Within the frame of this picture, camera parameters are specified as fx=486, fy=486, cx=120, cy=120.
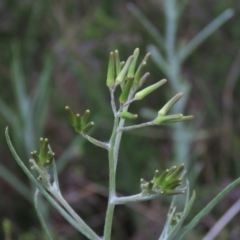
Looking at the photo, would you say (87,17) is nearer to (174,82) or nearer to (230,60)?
(230,60)

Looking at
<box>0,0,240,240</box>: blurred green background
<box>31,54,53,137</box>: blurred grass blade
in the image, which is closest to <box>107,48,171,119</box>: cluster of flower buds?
<box>0,0,240,240</box>: blurred green background

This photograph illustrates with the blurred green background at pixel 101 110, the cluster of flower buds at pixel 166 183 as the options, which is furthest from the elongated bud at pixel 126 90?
the blurred green background at pixel 101 110

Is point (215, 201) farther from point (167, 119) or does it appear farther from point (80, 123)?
point (80, 123)

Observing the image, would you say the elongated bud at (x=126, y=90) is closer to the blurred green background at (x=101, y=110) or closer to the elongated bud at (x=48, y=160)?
the elongated bud at (x=48, y=160)

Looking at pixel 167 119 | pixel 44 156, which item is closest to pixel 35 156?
pixel 44 156

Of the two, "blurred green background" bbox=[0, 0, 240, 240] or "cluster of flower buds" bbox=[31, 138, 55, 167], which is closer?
"cluster of flower buds" bbox=[31, 138, 55, 167]

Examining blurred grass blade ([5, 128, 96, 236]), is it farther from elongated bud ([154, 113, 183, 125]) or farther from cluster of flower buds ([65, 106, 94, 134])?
elongated bud ([154, 113, 183, 125])
